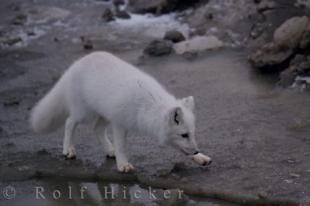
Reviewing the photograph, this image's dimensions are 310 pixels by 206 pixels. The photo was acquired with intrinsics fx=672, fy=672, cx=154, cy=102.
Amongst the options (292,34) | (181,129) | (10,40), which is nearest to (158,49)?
(292,34)

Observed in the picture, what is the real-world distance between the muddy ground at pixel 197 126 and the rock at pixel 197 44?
0.16 metres

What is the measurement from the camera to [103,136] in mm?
6367

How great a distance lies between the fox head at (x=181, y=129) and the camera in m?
5.30

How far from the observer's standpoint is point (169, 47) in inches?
383

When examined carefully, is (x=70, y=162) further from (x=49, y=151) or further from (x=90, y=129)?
(x=90, y=129)

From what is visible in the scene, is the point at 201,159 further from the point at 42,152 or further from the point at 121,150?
the point at 42,152

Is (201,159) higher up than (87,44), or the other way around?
(87,44)

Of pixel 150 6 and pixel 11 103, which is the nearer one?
pixel 11 103

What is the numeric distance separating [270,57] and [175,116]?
3.37 meters

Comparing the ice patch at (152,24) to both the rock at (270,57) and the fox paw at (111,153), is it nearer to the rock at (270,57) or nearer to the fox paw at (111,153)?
the rock at (270,57)

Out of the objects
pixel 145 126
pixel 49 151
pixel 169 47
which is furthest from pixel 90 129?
pixel 169 47

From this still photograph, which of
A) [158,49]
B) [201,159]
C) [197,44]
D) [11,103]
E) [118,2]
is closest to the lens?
[201,159]

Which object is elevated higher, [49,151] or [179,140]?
[179,140]

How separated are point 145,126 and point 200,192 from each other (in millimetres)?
712
